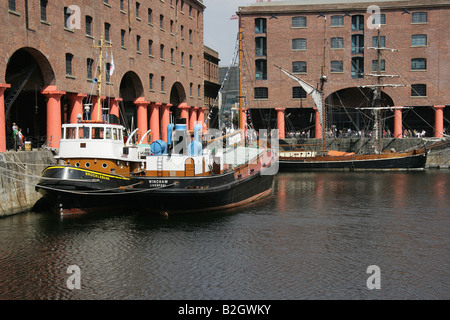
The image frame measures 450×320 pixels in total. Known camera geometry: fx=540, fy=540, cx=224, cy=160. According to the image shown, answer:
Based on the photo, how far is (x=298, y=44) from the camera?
72750mm

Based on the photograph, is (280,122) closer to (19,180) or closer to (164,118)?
(164,118)

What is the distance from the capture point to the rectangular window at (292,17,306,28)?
7250 centimetres

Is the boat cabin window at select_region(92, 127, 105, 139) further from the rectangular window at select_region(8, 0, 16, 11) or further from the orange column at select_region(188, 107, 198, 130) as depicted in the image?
the orange column at select_region(188, 107, 198, 130)

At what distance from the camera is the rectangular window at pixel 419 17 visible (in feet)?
232

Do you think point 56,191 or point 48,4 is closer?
point 56,191

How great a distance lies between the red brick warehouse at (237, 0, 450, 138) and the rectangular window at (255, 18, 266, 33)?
0.44 ft

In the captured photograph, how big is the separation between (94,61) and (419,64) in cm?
4598

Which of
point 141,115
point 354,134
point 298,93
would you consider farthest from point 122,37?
point 354,134

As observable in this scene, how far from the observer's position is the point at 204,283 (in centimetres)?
1817
